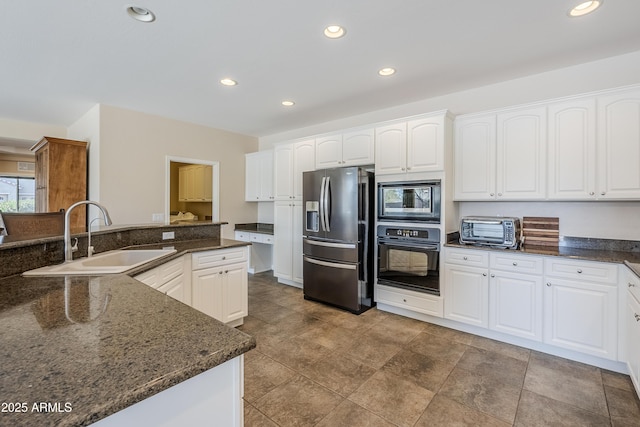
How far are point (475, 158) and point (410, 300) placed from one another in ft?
5.44

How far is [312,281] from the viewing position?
12.5 ft

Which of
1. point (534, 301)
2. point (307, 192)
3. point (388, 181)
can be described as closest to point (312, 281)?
point (307, 192)

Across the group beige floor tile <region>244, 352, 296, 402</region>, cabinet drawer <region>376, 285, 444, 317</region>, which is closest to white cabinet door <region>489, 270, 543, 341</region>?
cabinet drawer <region>376, 285, 444, 317</region>

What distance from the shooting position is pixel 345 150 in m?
3.80

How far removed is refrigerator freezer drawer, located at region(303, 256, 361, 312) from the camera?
3.43m

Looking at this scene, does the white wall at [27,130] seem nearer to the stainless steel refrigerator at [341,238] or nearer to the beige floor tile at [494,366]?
the stainless steel refrigerator at [341,238]

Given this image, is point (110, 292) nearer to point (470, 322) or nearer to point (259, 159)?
point (470, 322)

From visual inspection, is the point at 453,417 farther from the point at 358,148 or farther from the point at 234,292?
the point at 358,148

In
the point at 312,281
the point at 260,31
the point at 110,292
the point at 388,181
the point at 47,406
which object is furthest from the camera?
the point at 312,281

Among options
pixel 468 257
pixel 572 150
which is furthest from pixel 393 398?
pixel 572 150

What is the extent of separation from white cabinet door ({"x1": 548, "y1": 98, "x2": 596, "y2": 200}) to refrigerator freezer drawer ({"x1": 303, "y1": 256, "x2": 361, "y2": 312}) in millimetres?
2105

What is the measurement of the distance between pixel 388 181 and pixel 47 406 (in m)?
3.21

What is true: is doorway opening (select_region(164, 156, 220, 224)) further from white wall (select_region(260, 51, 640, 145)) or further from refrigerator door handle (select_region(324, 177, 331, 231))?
white wall (select_region(260, 51, 640, 145))

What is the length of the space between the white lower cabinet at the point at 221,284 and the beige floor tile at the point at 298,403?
1073 mm
